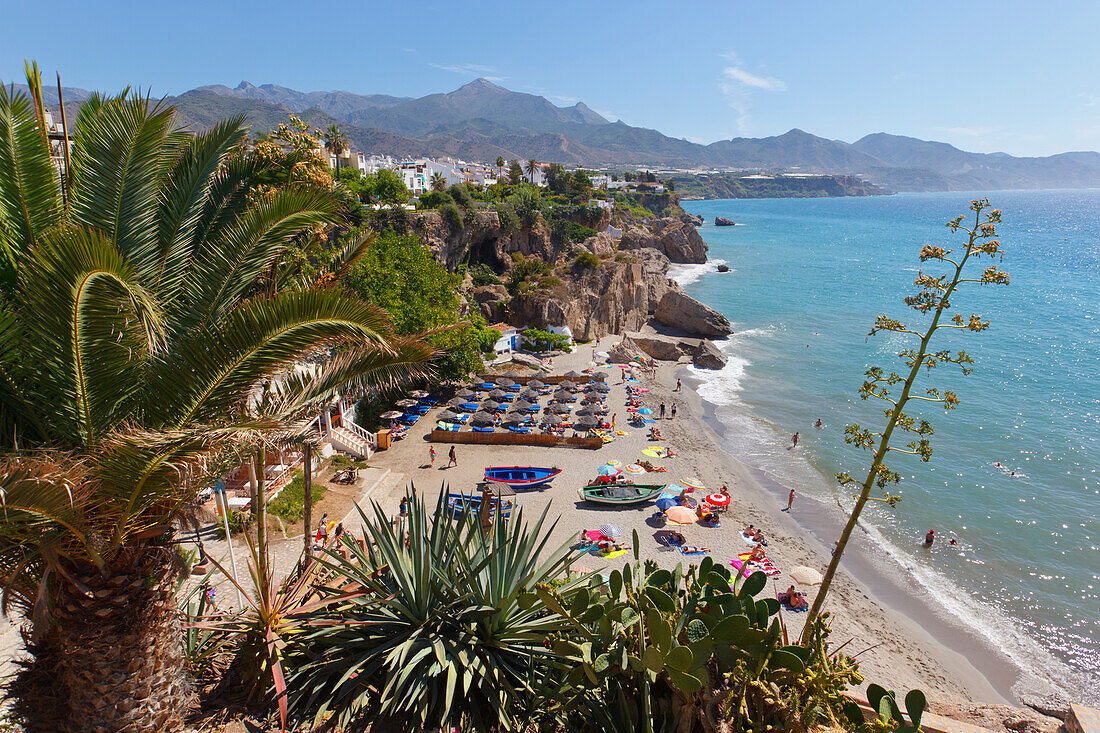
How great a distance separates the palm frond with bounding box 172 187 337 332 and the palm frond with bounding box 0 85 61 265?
3.27 ft

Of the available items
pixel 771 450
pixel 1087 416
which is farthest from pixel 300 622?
pixel 1087 416

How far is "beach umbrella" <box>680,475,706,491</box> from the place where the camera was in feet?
66.7

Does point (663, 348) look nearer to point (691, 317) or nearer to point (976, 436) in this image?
point (691, 317)

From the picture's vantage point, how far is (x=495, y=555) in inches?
212

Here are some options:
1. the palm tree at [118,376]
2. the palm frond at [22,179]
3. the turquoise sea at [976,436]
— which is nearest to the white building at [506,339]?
the turquoise sea at [976,436]

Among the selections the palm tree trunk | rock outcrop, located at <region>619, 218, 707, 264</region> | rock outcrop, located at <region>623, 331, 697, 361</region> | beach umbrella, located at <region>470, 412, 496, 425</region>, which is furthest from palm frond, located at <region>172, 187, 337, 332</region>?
rock outcrop, located at <region>619, 218, 707, 264</region>

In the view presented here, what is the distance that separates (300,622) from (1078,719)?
7749mm

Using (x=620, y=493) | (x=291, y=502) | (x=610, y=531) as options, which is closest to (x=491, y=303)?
(x=620, y=493)

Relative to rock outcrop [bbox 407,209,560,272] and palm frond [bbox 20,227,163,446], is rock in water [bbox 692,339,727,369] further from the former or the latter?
palm frond [bbox 20,227,163,446]

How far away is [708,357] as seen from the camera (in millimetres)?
37906

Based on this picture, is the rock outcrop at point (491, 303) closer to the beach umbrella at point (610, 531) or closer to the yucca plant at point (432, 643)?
the beach umbrella at point (610, 531)

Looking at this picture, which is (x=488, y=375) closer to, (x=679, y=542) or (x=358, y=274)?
(x=358, y=274)

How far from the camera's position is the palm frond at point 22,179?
3.90 meters

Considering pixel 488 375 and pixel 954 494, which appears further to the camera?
pixel 488 375
